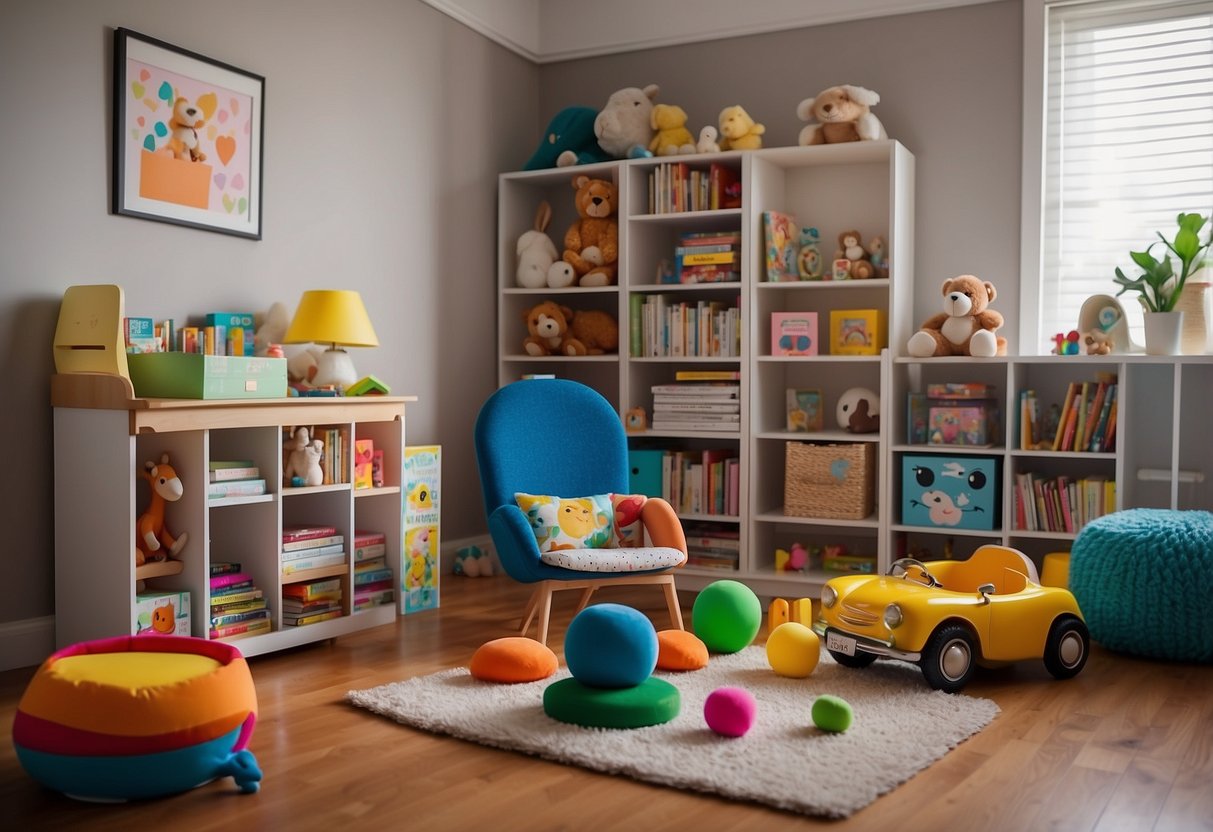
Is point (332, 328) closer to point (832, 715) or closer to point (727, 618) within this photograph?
point (727, 618)

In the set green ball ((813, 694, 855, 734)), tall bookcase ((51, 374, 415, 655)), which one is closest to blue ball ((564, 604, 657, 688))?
green ball ((813, 694, 855, 734))

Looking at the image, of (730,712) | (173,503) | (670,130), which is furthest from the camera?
(670,130)

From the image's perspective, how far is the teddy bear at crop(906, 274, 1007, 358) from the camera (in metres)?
4.04

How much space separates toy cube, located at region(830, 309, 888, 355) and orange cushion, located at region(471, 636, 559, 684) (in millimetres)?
1904

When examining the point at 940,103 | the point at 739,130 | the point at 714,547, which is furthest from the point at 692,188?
the point at 714,547

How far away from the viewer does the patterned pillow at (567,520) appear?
3.41 metres

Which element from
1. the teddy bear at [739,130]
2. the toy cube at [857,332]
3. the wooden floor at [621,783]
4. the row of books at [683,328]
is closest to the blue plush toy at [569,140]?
the teddy bear at [739,130]

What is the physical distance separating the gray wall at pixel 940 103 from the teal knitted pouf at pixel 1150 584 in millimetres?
1148

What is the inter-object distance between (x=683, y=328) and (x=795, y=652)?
1839mm

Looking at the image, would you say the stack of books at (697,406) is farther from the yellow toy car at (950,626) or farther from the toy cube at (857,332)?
the yellow toy car at (950,626)

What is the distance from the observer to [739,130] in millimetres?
4492

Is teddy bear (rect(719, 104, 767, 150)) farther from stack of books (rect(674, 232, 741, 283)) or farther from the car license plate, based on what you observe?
the car license plate

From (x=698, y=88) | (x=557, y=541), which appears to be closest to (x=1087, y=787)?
(x=557, y=541)

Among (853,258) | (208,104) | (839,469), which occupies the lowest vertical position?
(839,469)
